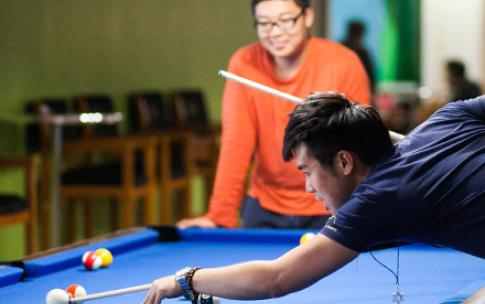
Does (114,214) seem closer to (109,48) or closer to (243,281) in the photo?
(109,48)

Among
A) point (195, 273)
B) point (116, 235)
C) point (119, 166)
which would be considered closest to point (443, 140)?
point (195, 273)

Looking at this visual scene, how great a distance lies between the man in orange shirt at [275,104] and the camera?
3.71 meters

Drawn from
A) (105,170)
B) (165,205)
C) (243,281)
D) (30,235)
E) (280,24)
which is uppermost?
(280,24)

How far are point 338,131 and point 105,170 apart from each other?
4.52 metres

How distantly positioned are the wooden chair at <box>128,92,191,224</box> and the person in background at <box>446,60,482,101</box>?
2.90 m

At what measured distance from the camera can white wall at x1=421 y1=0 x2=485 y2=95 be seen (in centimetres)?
1234

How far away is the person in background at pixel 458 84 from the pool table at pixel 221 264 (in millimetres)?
6177

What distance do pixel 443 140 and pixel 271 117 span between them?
5.10ft

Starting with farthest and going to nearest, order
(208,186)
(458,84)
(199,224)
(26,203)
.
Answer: (458,84)
(208,186)
(26,203)
(199,224)

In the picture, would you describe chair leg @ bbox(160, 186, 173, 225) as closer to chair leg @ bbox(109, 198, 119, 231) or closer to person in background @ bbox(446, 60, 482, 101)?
chair leg @ bbox(109, 198, 119, 231)

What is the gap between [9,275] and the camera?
9.04 feet

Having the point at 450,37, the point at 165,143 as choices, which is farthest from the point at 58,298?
the point at 450,37

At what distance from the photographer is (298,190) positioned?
3.78 meters

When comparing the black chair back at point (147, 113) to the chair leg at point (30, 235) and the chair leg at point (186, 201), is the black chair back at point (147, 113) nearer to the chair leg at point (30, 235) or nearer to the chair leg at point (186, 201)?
the chair leg at point (186, 201)
